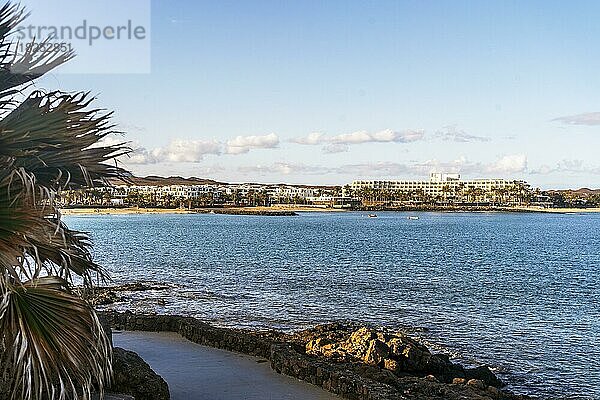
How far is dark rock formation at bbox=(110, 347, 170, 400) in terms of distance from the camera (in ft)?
30.5

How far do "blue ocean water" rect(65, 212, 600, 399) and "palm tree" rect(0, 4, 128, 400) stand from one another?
44.1 feet

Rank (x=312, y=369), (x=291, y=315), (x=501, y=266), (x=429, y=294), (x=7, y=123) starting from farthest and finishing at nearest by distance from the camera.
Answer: (x=501, y=266) → (x=429, y=294) → (x=291, y=315) → (x=312, y=369) → (x=7, y=123)

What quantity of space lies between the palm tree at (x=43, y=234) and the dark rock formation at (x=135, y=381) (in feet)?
14.7

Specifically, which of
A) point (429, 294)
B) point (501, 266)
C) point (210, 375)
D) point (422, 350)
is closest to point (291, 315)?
point (429, 294)

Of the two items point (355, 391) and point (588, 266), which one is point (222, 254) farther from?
point (355, 391)

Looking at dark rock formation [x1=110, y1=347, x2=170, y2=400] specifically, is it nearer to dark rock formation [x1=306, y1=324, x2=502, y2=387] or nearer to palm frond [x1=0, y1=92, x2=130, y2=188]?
palm frond [x1=0, y1=92, x2=130, y2=188]

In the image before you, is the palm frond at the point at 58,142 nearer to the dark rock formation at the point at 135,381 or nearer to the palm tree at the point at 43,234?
Answer: the palm tree at the point at 43,234

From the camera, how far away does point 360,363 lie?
1452 centimetres

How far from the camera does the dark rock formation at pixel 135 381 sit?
30.5ft

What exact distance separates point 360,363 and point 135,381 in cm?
609

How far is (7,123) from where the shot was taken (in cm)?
499

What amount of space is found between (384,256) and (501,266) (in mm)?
9701

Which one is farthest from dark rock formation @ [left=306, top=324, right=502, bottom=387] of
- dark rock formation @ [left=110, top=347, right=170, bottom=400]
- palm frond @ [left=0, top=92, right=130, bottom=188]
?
palm frond @ [left=0, top=92, right=130, bottom=188]

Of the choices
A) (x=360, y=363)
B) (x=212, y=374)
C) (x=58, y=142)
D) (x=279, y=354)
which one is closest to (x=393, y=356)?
(x=360, y=363)
